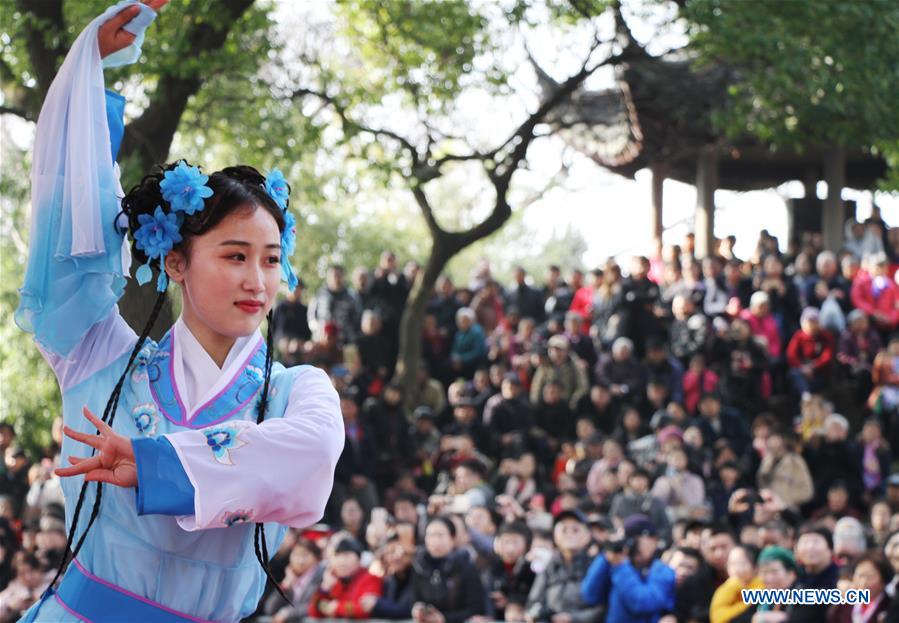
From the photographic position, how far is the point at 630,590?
7.31 m

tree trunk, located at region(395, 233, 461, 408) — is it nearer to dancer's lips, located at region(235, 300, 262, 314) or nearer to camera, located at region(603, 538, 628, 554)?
camera, located at region(603, 538, 628, 554)

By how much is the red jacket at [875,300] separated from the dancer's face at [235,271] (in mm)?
9504

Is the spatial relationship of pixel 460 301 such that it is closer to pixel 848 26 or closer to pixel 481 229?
pixel 481 229

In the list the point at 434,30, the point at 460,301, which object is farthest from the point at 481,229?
the point at 434,30

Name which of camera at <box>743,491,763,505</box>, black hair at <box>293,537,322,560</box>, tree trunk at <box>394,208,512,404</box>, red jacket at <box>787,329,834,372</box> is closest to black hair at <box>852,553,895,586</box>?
camera at <box>743,491,763,505</box>

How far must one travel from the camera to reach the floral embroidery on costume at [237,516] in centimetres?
242

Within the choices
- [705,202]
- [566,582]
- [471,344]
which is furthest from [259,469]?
[705,202]

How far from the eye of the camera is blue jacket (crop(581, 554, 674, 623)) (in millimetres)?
7293

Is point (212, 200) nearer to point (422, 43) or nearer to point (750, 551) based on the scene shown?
point (750, 551)

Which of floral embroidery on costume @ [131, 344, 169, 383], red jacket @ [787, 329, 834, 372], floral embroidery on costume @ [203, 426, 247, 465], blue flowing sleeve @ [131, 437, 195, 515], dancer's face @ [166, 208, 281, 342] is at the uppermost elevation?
dancer's face @ [166, 208, 281, 342]

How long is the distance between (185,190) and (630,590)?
202 inches

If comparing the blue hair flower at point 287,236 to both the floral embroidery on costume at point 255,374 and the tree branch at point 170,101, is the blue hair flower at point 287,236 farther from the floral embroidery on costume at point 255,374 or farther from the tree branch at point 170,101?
the tree branch at point 170,101

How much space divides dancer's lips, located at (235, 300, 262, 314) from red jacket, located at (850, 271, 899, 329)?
31.2ft

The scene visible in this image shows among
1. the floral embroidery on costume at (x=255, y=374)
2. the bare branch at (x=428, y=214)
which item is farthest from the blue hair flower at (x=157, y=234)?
the bare branch at (x=428, y=214)
